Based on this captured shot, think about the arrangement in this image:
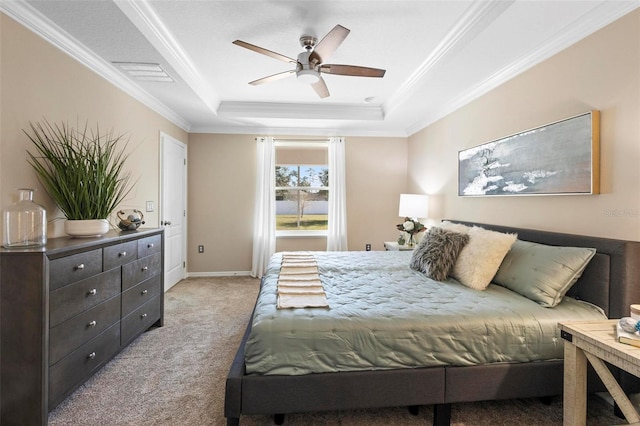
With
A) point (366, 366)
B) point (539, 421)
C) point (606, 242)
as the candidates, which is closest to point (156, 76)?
point (366, 366)

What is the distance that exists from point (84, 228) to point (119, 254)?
11.5 inches

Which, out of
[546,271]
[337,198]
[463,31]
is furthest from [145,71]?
[546,271]

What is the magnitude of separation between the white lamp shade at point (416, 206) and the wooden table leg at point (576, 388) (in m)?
2.52

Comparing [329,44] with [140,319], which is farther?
[140,319]

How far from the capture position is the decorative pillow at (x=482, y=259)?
206 centimetres

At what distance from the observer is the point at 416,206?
391cm

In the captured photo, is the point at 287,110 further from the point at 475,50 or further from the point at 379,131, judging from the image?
the point at 475,50

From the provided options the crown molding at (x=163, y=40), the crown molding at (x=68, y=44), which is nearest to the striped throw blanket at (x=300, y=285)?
the crown molding at (x=163, y=40)

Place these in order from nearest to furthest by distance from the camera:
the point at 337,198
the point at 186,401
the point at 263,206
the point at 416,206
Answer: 1. the point at 186,401
2. the point at 416,206
3. the point at 263,206
4. the point at 337,198

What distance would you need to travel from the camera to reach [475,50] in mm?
2266

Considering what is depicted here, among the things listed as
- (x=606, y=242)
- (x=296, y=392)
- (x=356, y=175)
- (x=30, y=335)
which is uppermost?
(x=356, y=175)

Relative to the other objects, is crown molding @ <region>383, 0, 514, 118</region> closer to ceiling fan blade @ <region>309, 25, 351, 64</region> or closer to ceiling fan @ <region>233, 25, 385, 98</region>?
ceiling fan @ <region>233, 25, 385, 98</region>

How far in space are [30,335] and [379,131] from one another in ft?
15.3

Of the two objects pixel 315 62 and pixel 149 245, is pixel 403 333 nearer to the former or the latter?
pixel 315 62
